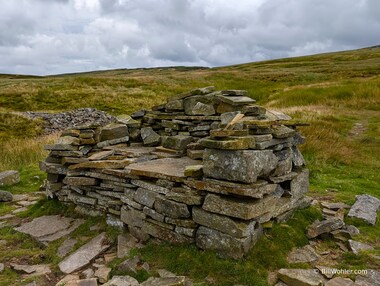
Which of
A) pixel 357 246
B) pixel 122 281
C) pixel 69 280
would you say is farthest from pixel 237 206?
pixel 69 280

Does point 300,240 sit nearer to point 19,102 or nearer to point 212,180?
point 212,180

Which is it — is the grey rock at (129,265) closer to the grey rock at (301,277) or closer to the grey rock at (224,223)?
the grey rock at (224,223)

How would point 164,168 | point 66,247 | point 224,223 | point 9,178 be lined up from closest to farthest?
point 224,223 → point 66,247 → point 164,168 → point 9,178

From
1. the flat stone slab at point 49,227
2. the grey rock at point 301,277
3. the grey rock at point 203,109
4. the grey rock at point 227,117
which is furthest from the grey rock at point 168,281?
the grey rock at point 203,109

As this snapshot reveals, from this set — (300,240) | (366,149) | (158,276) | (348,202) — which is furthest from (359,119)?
(158,276)

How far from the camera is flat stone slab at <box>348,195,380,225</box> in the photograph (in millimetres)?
7113

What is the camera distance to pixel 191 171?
5.61 m

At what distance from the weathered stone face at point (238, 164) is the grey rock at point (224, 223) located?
59 cm

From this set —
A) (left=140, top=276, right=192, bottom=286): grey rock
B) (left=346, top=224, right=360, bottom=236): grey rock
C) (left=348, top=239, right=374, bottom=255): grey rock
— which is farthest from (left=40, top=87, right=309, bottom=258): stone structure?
(left=348, top=239, right=374, bottom=255): grey rock

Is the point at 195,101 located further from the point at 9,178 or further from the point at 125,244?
the point at 9,178

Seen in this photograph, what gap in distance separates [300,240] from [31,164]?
10.1 m

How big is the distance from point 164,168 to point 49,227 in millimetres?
2782

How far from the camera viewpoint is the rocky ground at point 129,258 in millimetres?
4930

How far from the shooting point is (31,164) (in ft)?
41.7
